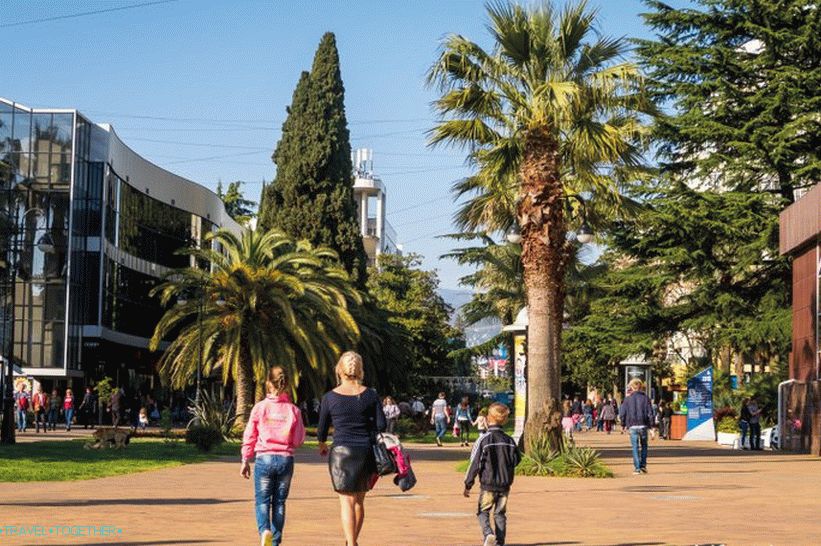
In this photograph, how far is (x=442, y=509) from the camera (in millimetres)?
17031

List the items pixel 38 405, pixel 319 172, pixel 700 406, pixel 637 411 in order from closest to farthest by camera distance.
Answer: pixel 637 411 → pixel 38 405 → pixel 700 406 → pixel 319 172

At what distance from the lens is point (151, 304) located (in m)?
76.2

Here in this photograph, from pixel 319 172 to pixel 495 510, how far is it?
5227 cm

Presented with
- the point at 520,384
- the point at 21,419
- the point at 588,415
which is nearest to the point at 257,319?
the point at 21,419

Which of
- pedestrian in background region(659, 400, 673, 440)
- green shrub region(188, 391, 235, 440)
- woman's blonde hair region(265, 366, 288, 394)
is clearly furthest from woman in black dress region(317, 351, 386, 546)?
pedestrian in background region(659, 400, 673, 440)

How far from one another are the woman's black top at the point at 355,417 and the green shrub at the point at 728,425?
1409 inches

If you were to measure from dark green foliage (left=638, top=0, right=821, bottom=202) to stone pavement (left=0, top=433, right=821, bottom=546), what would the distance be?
21276mm

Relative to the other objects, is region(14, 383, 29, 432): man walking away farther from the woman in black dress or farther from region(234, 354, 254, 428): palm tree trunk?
the woman in black dress

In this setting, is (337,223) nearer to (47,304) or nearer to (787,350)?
(47,304)

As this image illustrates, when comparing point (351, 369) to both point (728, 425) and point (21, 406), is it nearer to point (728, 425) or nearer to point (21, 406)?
point (728, 425)

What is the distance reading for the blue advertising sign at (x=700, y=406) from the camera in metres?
49.6

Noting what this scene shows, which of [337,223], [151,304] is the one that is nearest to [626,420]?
[337,223]

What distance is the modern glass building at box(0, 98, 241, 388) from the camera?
62.0 meters

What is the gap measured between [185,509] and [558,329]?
47.1 ft
